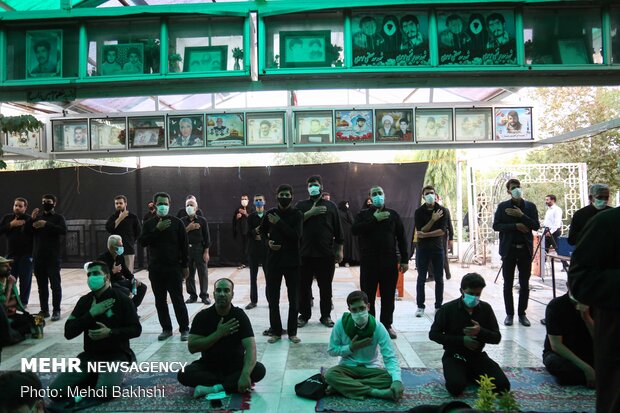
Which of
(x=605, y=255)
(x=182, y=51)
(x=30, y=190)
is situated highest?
(x=182, y=51)

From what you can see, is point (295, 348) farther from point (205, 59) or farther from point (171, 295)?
point (205, 59)

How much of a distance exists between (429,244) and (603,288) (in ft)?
16.3

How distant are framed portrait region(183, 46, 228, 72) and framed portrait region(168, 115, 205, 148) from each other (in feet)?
16.7

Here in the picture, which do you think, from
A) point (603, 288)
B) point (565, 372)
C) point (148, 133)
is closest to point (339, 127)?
point (148, 133)

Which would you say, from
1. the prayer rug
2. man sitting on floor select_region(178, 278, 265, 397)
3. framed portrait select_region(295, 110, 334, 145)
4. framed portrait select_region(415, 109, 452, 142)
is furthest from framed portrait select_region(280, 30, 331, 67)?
framed portrait select_region(415, 109, 452, 142)

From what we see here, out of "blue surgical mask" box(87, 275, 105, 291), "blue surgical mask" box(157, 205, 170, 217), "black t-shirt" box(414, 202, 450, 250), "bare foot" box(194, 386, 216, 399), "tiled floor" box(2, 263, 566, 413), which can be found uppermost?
"blue surgical mask" box(157, 205, 170, 217)

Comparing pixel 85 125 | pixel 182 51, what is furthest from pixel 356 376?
pixel 85 125

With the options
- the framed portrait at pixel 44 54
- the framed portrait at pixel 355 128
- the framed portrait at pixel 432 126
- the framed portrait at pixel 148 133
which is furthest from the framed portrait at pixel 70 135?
the framed portrait at pixel 432 126

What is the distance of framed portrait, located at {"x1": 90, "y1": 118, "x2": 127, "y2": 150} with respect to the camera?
971cm

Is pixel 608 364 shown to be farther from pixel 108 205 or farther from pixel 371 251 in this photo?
pixel 108 205

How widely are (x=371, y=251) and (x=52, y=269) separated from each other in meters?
4.71

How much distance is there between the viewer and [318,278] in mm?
6027

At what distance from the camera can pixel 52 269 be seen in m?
6.69

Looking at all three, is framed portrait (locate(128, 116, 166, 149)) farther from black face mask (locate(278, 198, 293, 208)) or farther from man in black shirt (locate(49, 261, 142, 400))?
man in black shirt (locate(49, 261, 142, 400))
